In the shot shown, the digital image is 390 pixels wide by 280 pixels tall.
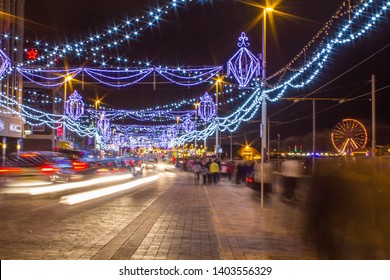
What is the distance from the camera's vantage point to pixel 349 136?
125ft

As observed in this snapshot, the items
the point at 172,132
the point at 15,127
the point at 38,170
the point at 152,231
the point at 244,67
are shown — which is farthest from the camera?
the point at 172,132

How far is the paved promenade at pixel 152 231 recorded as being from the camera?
805 cm

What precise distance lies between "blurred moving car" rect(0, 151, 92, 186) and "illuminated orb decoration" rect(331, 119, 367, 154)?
19468 mm

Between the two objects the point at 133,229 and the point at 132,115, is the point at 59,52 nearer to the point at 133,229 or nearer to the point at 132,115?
the point at 133,229

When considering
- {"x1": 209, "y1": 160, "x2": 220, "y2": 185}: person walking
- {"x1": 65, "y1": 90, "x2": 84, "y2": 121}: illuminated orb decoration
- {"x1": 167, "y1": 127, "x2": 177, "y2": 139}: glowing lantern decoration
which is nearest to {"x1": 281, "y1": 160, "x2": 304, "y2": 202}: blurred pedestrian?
{"x1": 209, "y1": 160, "x2": 220, "y2": 185}: person walking

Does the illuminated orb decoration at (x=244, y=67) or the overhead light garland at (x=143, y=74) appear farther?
the overhead light garland at (x=143, y=74)

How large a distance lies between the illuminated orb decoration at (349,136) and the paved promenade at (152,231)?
2268cm

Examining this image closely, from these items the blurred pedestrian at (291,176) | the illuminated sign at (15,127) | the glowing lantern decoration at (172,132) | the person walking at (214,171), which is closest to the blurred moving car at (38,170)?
the person walking at (214,171)

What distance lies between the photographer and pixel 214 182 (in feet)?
100

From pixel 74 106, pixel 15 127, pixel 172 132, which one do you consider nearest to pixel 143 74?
pixel 74 106

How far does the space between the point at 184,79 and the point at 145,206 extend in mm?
14455

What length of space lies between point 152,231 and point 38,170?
14.8 meters

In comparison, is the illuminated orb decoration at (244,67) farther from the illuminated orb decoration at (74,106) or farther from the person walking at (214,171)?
the illuminated orb decoration at (74,106)

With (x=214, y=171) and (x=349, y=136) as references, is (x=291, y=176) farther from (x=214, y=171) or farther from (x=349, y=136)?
(x=349, y=136)
